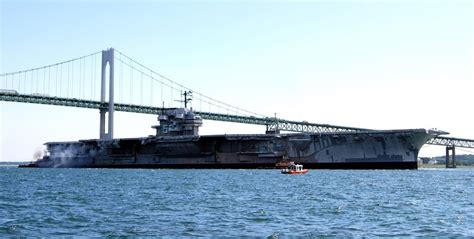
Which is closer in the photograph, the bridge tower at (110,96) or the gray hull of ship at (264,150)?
the gray hull of ship at (264,150)

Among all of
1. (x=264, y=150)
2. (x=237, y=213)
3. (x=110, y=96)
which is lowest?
(x=237, y=213)

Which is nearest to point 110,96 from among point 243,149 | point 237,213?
point 243,149

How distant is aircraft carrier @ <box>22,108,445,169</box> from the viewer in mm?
57000

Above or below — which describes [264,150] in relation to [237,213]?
above

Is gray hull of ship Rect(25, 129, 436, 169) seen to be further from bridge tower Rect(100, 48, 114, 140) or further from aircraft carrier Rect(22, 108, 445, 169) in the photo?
bridge tower Rect(100, 48, 114, 140)

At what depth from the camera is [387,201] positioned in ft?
82.1

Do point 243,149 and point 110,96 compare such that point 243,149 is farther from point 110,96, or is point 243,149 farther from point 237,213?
point 237,213

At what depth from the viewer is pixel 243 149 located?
62156mm

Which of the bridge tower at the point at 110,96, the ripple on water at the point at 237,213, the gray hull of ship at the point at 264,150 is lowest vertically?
the ripple on water at the point at 237,213

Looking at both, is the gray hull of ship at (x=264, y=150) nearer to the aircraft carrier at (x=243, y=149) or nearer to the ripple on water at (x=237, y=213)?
the aircraft carrier at (x=243, y=149)

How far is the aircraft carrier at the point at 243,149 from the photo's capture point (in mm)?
57000

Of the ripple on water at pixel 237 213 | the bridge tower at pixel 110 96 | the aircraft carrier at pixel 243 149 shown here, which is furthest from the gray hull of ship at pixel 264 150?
the ripple on water at pixel 237 213

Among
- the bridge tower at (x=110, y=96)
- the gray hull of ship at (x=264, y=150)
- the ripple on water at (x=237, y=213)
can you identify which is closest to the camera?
the ripple on water at (x=237, y=213)

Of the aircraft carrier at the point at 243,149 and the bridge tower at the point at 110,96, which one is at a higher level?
the bridge tower at the point at 110,96
